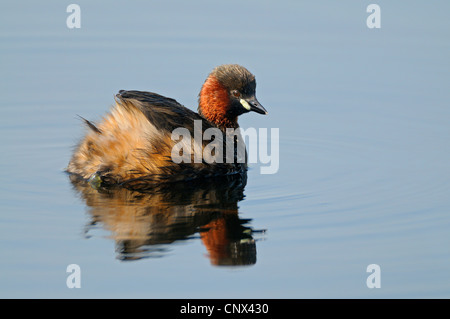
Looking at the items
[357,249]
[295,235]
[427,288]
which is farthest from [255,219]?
[427,288]

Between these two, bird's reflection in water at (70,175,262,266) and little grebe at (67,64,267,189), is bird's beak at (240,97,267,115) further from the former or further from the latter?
bird's reflection in water at (70,175,262,266)

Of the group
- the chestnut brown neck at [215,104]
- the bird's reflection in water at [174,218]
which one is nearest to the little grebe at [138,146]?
the bird's reflection in water at [174,218]

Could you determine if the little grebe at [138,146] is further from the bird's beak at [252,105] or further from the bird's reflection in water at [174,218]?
the bird's beak at [252,105]

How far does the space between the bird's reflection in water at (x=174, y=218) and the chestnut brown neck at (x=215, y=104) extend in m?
0.82

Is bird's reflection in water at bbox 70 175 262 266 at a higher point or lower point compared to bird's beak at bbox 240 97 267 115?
lower

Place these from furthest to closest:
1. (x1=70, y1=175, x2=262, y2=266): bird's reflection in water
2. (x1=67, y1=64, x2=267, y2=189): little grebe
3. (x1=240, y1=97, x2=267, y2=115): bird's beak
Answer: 1. (x1=240, y1=97, x2=267, y2=115): bird's beak
2. (x1=67, y1=64, x2=267, y2=189): little grebe
3. (x1=70, y1=175, x2=262, y2=266): bird's reflection in water

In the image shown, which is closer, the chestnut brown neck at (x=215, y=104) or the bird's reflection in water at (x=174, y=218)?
the bird's reflection in water at (x=174, y=218)

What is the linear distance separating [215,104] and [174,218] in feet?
6.80

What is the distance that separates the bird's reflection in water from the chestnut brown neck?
82cm

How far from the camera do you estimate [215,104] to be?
29.2 feet

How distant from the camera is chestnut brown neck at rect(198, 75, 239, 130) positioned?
8.85 meters

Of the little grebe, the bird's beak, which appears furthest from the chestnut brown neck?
the little grebe

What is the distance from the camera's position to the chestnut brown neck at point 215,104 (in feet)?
29.0

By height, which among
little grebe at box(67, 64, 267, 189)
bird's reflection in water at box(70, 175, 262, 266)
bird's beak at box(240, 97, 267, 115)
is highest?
bird's beak at box(240, 97, 267, 115)
